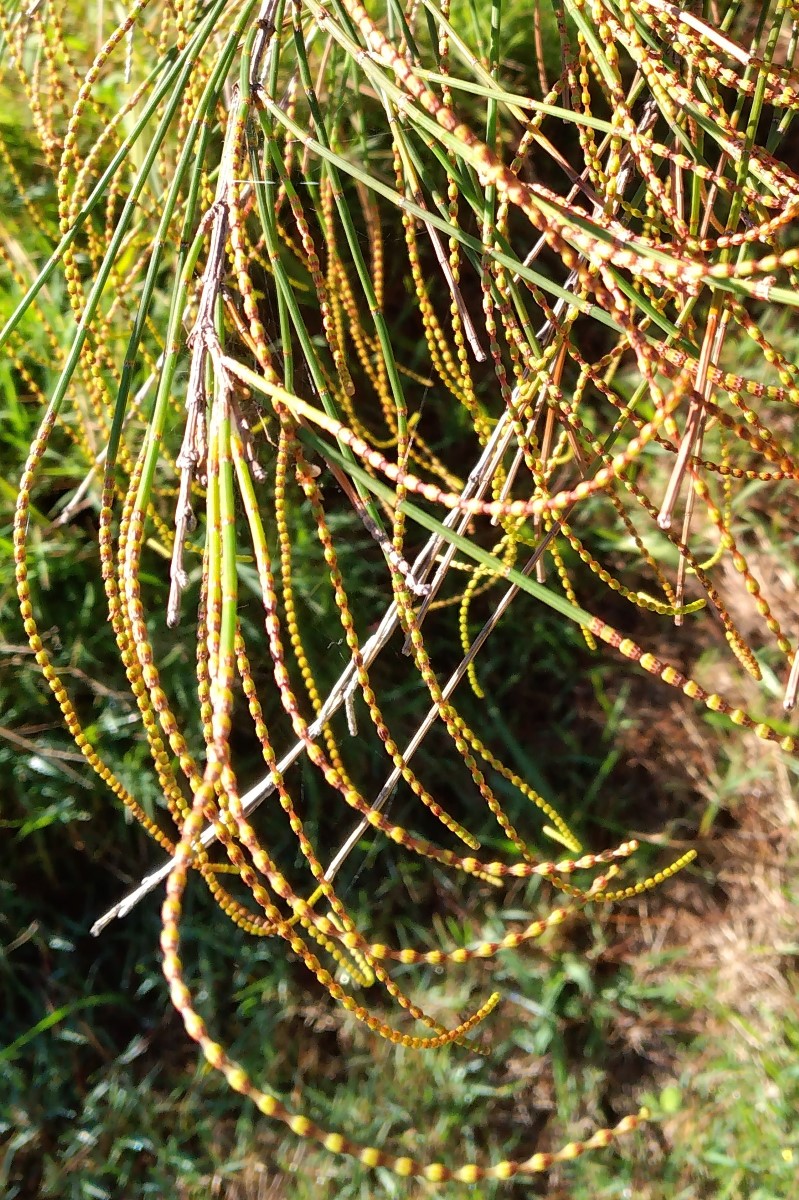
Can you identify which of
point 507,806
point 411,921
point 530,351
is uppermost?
point 530,351

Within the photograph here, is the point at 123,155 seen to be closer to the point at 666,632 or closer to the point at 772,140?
the point at 772,140

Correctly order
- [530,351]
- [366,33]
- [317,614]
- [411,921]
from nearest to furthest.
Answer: [366,33], [530,351], [317,614], [411,921]

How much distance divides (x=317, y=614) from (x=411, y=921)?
0.46m

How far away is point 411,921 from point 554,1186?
14.8 inches

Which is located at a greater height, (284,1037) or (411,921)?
(411,921)

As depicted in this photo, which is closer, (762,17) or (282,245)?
(762,17)

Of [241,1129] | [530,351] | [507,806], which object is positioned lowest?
[241,1129]

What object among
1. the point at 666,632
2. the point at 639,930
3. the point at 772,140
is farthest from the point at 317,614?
the point at 772,140

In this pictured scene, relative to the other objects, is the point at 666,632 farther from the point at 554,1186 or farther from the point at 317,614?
the point at 554,1186

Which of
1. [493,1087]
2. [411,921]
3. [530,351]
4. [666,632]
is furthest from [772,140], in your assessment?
[493,1087]

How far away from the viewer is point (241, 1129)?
3.92ft

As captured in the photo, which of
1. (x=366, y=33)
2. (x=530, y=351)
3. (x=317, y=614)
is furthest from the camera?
(x=317, y=614)

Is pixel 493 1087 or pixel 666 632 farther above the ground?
pixel 666 632

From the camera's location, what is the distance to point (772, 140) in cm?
51
